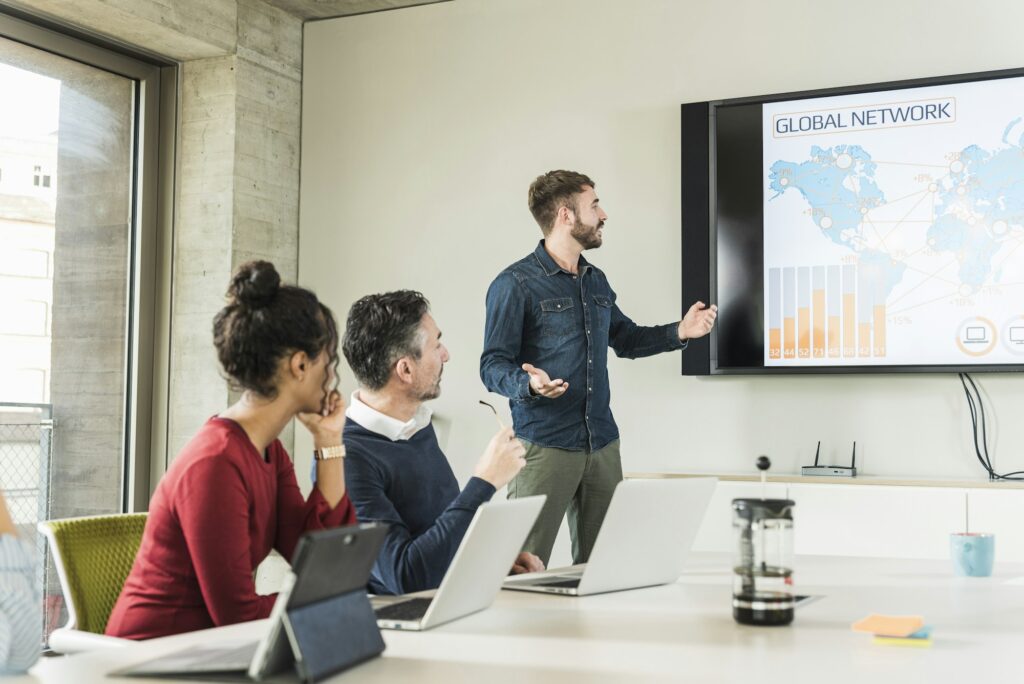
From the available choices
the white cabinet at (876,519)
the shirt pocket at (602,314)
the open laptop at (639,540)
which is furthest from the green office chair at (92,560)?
the white cabinet at (876,519)

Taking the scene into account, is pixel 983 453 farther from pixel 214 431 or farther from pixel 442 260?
pixel 214 431

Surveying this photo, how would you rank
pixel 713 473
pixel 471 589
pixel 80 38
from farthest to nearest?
1. pixel 80 38
2. pixel 713 473
3. pixel 471 589

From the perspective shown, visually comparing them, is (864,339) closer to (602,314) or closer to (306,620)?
(602,314)

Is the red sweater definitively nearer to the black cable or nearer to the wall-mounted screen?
the wall-mounted screen

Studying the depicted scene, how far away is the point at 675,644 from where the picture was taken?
1.47 m

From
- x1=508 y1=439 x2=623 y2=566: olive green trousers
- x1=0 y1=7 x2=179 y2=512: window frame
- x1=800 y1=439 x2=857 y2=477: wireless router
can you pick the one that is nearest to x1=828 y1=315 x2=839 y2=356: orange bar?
x1=800 y1=439 x2=857 y2=477: wireless router

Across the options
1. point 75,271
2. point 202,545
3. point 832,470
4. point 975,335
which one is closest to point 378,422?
point 202,545

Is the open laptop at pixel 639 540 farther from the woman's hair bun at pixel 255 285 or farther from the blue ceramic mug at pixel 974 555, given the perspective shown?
the woman's hair bun at pixel 255 285

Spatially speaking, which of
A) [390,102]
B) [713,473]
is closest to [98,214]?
[390,102]

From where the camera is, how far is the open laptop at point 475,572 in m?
1.56

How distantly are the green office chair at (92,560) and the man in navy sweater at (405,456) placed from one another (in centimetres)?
47

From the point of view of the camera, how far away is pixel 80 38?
14.9ft

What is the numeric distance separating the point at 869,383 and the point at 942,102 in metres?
0.98

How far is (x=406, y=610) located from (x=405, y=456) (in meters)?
0.63
